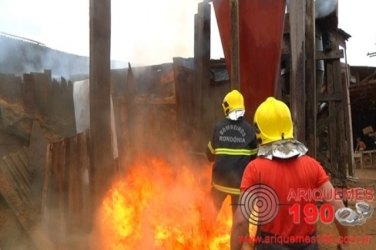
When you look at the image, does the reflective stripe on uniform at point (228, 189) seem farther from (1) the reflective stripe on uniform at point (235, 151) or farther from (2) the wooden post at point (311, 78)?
(2) the wooden post at point (311, 78)

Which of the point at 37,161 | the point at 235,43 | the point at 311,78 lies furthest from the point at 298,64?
the point at 37,161

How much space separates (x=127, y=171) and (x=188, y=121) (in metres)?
1.41

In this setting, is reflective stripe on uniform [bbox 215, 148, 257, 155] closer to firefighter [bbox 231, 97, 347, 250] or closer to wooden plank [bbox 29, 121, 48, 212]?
firefighter [bbox 231, 97, 347, 250]

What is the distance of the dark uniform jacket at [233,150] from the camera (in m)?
3.84

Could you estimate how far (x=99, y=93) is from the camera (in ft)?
12.8

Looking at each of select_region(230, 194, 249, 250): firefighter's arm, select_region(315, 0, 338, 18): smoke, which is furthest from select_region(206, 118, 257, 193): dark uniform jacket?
select_region(315, 0, 338, 18): smoke

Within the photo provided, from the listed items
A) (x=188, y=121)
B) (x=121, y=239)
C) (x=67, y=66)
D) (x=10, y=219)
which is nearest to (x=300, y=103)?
(x=188, y=121)

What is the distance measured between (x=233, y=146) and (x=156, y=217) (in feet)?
4.48

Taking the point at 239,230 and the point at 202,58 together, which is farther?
the point at 202,58

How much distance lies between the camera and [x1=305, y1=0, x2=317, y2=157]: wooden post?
456 centimetres

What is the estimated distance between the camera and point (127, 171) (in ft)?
15.1

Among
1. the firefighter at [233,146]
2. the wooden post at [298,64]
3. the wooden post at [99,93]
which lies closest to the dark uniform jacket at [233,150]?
the firefighter at [233,146]

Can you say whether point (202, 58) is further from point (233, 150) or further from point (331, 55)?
point (233, 150)

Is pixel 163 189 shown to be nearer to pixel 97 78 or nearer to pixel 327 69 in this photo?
pixel 97 78
